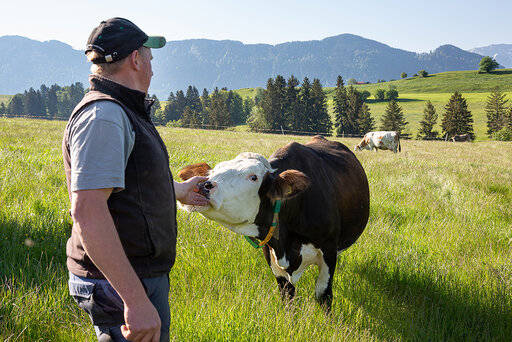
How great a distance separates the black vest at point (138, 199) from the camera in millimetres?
1716

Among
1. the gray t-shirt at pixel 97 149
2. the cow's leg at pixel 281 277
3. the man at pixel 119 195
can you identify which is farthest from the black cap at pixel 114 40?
the cow's leg at pixel 281 277

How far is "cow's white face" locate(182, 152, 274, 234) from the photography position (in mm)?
2689

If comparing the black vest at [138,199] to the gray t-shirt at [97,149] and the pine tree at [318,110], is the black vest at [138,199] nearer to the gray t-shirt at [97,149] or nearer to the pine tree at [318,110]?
the gray t-shirt at [97,149]

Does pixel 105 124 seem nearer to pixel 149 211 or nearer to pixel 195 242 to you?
pixel 149 211

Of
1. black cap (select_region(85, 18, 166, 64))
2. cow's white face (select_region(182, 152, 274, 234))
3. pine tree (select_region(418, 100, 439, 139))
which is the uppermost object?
black cap (select_region(85, 18, 166, 64))

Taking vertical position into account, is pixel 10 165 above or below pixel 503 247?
above

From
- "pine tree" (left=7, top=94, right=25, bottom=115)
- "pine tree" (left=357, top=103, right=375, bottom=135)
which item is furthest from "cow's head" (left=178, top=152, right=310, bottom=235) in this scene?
"pine tree" (left=7, top=94, right=25, bottom=115)

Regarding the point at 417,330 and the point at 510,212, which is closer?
the point at 417,330

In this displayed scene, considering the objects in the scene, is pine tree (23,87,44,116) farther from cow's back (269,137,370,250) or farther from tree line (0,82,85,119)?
cow's back (269,137,370,250)

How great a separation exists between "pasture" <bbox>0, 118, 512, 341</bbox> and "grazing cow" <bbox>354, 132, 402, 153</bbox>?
772 inches

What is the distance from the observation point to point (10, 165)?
6832 mm

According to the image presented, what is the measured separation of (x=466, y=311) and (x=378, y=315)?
860 millimetres

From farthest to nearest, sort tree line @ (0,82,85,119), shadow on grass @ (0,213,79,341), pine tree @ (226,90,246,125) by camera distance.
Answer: tree line @ (0,82,85,119)
pine tree @ (226,90,246,125)
shadow on grass @ (0,213,79,341)

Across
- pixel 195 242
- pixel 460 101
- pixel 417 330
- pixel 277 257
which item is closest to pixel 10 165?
pixel 195 242
